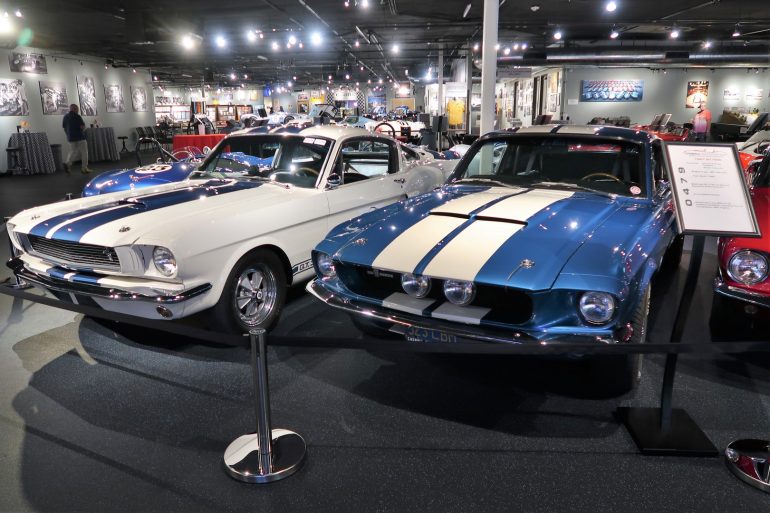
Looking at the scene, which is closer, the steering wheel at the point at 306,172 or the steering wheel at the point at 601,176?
the steering wheel at the point at 601,176

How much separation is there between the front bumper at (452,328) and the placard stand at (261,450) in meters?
0.70

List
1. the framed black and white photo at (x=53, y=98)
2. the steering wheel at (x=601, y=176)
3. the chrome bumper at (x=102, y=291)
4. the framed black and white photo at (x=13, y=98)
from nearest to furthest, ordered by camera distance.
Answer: the chrome bumper at (x=102, y=291) → the steering wheel at (x=601, y=176) → the framed black and white photo at (x=13, y=98) → the framed black and white photo at (x=53, y=98)

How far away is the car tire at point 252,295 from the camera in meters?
3.66

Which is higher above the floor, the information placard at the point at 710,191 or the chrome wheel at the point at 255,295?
the information placard at the point at 710,191

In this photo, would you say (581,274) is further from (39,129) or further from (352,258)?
(39,129)

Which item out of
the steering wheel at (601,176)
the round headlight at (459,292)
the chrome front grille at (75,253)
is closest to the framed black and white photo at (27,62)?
the chrome front grille at (75,253)

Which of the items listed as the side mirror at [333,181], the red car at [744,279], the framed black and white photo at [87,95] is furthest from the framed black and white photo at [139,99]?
the red car at [744,279]

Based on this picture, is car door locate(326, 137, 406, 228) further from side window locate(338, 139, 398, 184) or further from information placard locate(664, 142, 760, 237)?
information placard locate(664, 142, 760, 237)

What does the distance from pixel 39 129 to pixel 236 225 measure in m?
17.4

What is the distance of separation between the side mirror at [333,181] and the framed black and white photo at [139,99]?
23.4 m

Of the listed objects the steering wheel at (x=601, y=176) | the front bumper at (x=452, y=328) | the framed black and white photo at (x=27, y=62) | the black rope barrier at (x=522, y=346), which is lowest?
the front bumper at (x=452, y=328)

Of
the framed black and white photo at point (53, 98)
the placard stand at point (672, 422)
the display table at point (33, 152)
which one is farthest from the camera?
the framed black and white photo at point (53, 98)

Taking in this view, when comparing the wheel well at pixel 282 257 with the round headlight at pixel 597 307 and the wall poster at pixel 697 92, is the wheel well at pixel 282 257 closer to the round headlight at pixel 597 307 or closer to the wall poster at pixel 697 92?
the round headlight at pixel 597 307

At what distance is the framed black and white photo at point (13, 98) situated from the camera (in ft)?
50.7
